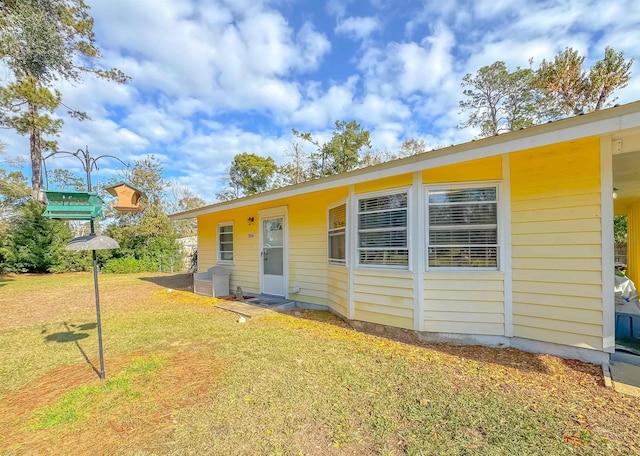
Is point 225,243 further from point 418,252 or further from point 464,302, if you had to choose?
point 464,302

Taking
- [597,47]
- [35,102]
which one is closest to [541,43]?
[597,47]

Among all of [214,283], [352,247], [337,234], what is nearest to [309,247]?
[337,234]

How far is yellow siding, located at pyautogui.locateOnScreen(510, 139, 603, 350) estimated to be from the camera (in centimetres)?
340

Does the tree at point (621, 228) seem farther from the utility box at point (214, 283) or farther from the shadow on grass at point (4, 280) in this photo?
the shadow on grass at point (4, 280)

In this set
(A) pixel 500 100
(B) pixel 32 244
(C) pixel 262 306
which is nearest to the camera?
(C) pixel 262 306

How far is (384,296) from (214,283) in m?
5.53

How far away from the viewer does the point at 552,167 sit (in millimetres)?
3674

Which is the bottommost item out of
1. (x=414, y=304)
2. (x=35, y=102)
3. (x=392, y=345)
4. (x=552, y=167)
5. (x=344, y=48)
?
(x=392, y=345)

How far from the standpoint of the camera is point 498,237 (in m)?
4.00

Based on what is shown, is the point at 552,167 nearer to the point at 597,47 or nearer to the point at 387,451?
the point at 387,451

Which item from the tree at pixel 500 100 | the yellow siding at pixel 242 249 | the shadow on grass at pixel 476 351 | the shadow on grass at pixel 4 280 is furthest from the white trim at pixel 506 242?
the shadow on grass at pixel 4 280

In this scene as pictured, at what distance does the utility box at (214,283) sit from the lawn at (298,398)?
3.51 meters

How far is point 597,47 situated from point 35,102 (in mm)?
21104

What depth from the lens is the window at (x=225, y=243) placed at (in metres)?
9.51
